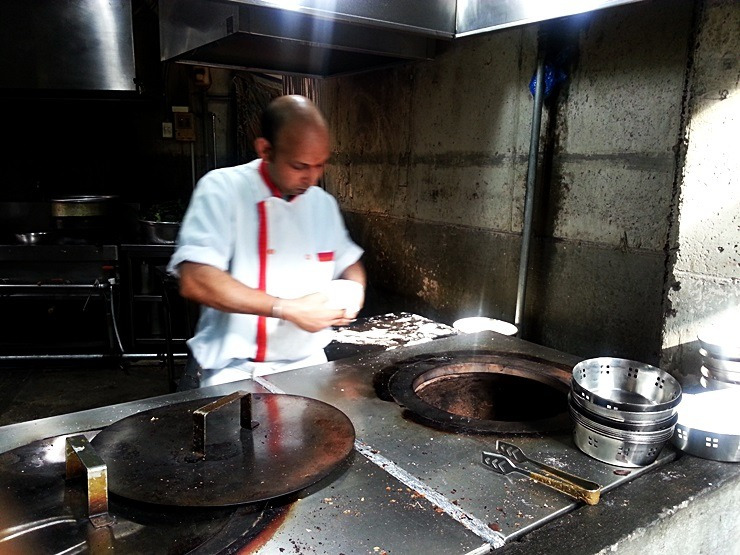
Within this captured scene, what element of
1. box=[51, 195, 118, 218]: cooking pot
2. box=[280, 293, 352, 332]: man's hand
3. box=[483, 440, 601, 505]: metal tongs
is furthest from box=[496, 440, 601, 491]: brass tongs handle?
box=[51, 195, 118, 218]: cooking pot

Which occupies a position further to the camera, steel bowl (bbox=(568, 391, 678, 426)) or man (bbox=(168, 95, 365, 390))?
man (bbox=(168, 95, 365, 390))

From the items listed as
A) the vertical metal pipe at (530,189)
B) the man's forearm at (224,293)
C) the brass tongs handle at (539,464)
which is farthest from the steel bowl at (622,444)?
the vertical metal pipe at (530,189)

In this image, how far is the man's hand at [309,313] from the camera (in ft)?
5.80

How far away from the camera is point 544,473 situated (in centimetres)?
124

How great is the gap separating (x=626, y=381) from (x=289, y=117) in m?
1.42

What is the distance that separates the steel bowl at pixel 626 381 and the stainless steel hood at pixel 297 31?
1.30 m

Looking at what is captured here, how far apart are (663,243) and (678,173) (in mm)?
320

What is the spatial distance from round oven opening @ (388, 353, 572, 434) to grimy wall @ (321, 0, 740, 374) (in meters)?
0.77

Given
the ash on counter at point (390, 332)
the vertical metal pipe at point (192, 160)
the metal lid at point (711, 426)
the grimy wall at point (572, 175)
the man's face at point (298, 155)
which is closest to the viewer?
the metal lid at point (711, 426)

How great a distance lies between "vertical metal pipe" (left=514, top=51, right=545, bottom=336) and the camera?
2932mm

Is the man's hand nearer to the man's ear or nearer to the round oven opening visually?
the round oven opening

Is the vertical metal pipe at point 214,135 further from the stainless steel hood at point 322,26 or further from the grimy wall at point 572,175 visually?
the stainless steel hood at point 322,26

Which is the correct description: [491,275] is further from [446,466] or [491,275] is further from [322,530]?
[322,530]

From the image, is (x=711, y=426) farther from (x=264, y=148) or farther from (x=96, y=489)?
(x=264, y=148)
